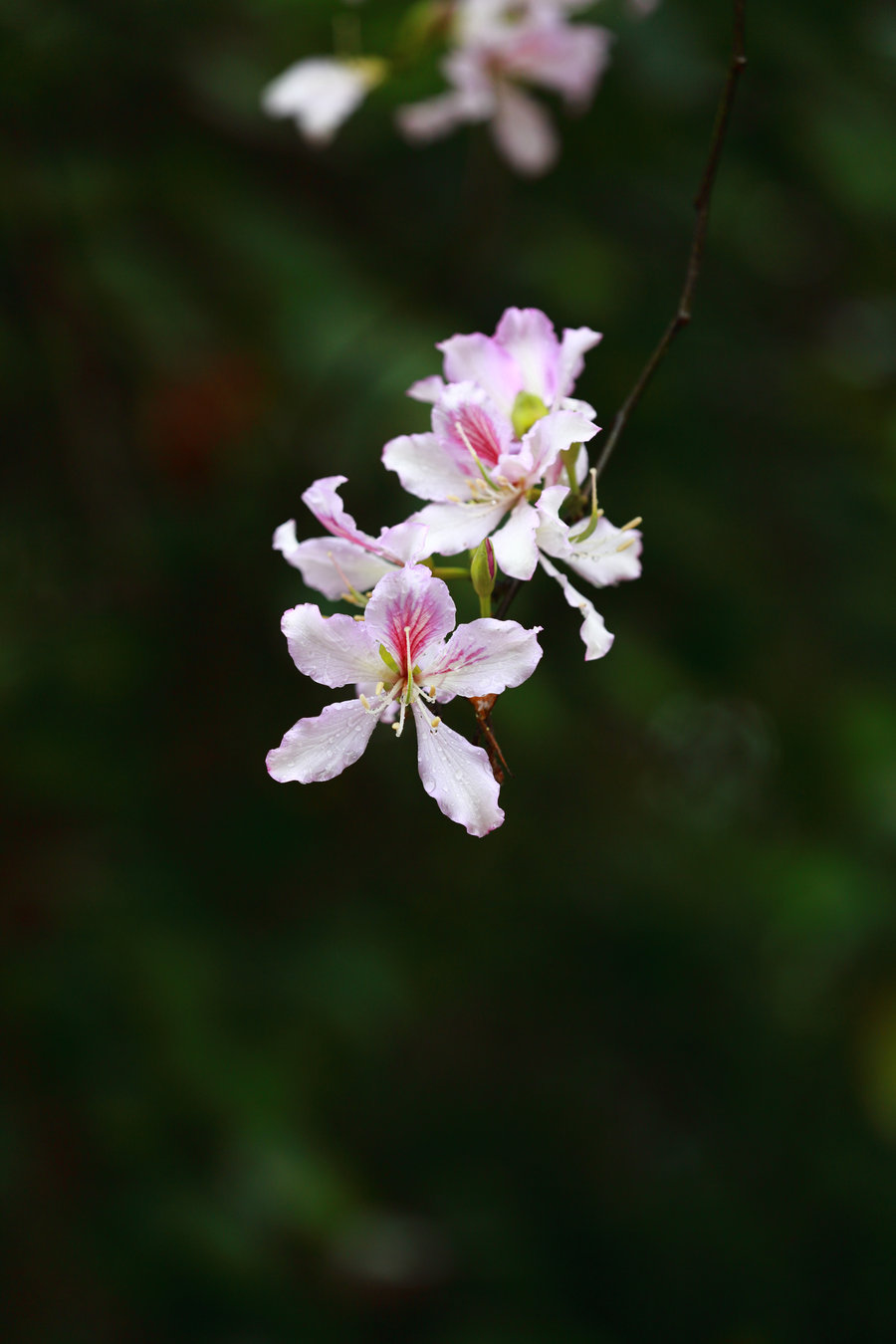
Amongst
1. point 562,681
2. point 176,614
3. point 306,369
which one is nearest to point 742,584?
point 562,681

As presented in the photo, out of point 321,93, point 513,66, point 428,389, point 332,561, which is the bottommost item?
point 332,561

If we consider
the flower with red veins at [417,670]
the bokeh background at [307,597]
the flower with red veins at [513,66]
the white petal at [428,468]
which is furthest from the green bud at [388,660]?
the flower with red veins at [513,66]

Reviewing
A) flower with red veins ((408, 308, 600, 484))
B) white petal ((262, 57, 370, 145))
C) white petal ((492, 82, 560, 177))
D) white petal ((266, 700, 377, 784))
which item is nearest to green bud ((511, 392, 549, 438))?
flower with red veins ((408, 308, 600, 484))

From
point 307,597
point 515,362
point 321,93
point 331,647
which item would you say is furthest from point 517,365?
point 307,597

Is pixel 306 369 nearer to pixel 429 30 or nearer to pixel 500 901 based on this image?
pixel 429 30

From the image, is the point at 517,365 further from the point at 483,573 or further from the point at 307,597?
the point at 307,597

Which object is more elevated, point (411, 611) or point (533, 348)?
point (533, 348)

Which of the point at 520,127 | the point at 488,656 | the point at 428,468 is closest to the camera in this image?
the point at 488,656
